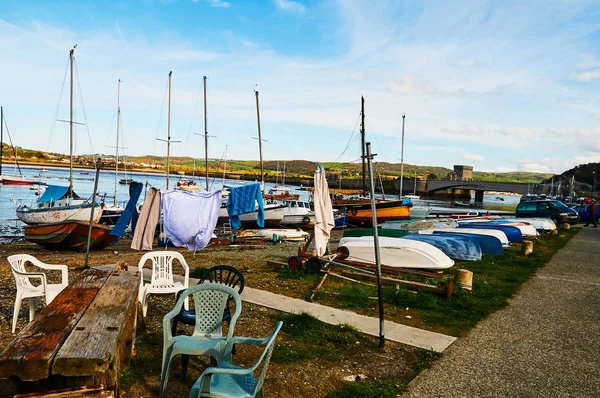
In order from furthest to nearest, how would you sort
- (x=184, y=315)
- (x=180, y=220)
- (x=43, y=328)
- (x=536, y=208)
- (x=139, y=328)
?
(x=536, y=208)
(x=180, y=220)
(x=139, y=328)
(x=184, y=315)
(x=43, y=328)

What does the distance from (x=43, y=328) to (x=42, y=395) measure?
0.60m

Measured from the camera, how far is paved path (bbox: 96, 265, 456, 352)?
6.79m

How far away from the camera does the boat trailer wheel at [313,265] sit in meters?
11.4

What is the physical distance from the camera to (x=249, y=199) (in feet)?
50.7

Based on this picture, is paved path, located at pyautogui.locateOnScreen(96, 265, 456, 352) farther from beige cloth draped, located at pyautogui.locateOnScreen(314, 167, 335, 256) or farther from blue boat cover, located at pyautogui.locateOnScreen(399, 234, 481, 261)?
blue boat cover, located at pyautogui.locateOnScreen(399, 234, 481, 261)

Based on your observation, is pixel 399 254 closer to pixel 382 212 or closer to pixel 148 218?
pixel 148 218

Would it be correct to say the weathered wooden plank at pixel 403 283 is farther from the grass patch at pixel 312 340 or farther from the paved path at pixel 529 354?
the grass patch at pixel 312 340

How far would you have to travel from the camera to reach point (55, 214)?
1108 inches

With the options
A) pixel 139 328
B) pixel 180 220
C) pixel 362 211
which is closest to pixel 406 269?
pixel 180 220

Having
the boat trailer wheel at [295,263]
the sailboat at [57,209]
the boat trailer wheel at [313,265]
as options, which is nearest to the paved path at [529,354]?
the boat trailer wheel at [313,265]

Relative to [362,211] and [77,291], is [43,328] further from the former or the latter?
[362,211]

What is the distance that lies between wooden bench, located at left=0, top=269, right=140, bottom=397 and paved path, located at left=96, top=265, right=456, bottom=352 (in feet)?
13.5

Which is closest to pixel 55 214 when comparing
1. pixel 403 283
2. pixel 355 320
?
pixel 403 283

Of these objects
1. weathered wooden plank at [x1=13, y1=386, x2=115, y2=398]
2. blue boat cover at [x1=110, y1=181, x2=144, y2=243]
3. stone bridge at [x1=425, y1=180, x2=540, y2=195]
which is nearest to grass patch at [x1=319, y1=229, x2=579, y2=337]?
weathered wooden plank at [x1=13, y1=386, x2=115, y2=398]
